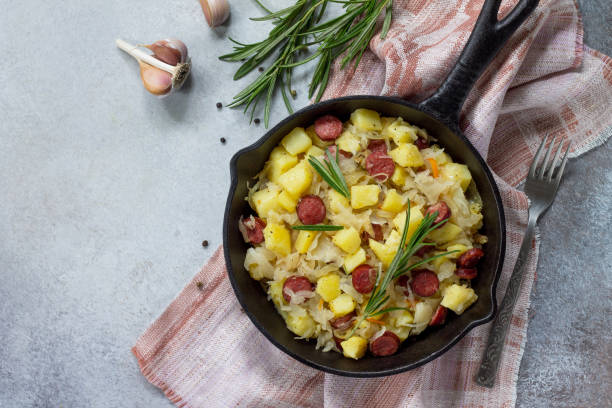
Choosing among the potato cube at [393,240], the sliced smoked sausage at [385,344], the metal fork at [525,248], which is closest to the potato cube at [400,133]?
the potato cube at [393,240]

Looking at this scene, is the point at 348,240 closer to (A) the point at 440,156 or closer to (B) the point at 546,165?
(A) the point at 440,156

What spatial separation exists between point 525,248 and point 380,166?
3.08ft

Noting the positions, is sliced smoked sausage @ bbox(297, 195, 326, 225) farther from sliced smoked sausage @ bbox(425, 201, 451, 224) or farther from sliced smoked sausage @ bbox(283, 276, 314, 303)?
sliced smoked sausage @ bbox(425, 201, 451, 224)


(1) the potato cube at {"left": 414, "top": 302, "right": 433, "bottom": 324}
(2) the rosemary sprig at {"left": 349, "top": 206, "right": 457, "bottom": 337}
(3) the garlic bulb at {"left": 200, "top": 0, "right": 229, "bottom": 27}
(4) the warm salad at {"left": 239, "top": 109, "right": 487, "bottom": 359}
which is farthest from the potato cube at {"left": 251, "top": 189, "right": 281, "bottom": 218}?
(3) the garlic bulb at {"left": 200, "top": 0, "right": 229, "bottom": 27}

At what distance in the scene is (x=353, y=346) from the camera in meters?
2.43

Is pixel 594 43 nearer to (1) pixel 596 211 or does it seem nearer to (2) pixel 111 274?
(1) pixel 596 211

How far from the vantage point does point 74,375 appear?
115 inches

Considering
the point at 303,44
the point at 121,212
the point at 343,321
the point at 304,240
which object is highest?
the point at 303,44

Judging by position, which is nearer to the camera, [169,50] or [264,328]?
[264,328]

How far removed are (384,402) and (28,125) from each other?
244 centimetres

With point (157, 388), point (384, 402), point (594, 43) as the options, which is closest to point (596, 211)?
point (594, 43)

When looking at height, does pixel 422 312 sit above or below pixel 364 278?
below

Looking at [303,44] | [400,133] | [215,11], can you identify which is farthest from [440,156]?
[215,11]

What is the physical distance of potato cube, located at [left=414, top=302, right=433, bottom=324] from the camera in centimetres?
245
